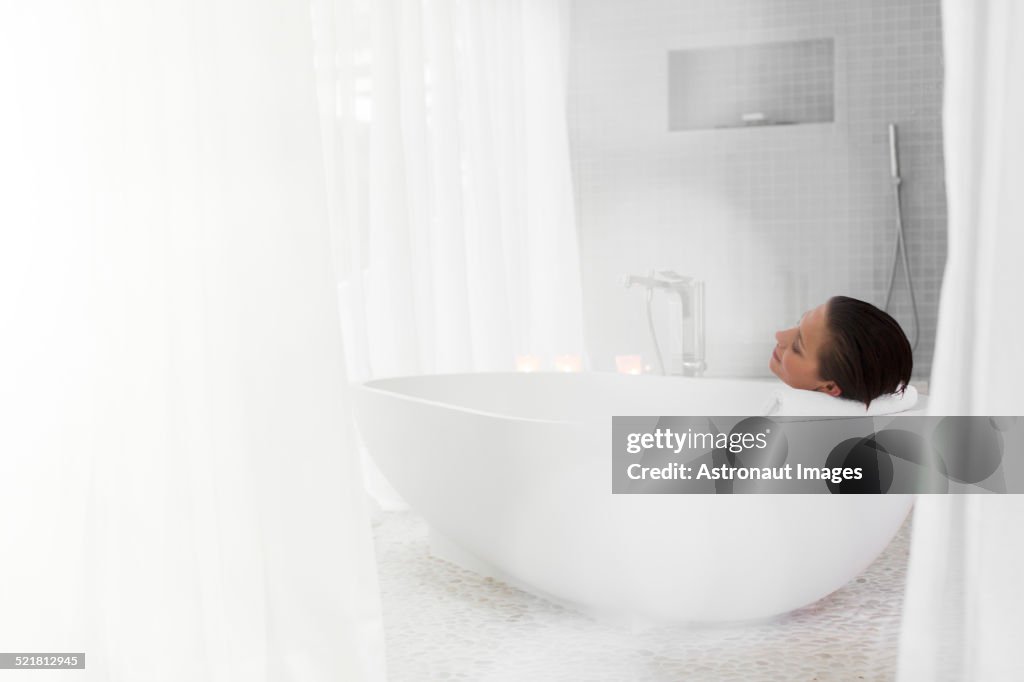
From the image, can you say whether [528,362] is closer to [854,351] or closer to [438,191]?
[438,191]

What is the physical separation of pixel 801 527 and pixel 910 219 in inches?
94.3

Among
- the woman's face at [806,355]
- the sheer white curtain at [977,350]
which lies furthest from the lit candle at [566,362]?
the sheer white curtain at [977,350]

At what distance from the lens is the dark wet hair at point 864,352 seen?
1654 millimetres

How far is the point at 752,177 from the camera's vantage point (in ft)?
12.2

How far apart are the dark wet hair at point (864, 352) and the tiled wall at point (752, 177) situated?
81.4 inches

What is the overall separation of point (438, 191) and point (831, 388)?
151 centimetres

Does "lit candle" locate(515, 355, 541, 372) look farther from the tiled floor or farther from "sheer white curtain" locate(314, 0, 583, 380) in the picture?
the tiled floor

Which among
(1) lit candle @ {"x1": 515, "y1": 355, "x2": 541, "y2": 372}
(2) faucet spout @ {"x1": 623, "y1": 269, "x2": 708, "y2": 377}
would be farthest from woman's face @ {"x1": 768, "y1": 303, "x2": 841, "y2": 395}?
(1) lit candle @ {"x1": 515, "y1": 355, "x2": 541, "y2": 372}

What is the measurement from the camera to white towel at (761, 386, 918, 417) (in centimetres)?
164

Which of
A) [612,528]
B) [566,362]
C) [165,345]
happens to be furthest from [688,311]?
[165,345]

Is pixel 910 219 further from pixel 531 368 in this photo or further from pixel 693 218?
pixel 531 368

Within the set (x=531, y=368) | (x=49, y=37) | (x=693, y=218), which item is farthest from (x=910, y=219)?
(x=49, y=37)

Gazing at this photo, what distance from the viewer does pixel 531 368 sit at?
330 centimetres

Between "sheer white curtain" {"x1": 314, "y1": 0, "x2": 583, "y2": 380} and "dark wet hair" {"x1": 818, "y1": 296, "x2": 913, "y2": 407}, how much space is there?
133 centimetres
